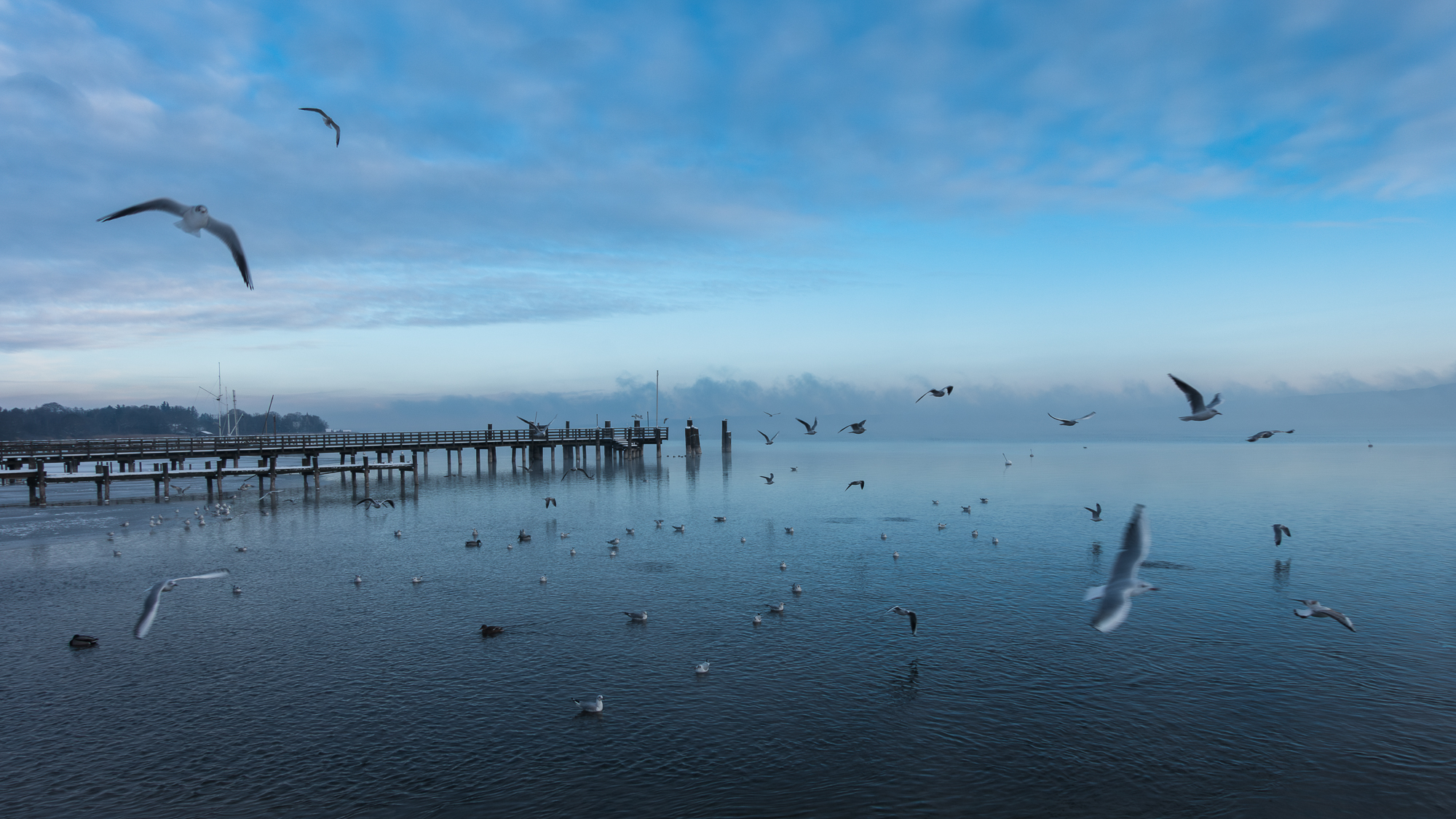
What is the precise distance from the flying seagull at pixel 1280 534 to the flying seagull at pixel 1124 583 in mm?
26900

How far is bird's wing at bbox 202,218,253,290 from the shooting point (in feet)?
33.4

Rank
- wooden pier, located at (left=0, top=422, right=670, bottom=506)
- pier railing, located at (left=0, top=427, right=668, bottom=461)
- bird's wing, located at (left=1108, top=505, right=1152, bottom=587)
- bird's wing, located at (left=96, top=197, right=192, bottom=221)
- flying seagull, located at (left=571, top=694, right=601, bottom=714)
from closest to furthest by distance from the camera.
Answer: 1. bird's wing, located at (left=96, top=197, right=192, bottom=221)
2. bird's wing, located at (left=1108, top=505, right=1152, bottom=587)
3. flying seagull, located at (left=571, top=694, right=601, bottom=714)
4. wooden pier, located at (left=0, top=422, right=670, bottom=506)
5. pier railing, located at (left=0, top=427, right=668, bottom=461)

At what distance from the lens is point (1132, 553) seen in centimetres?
1270

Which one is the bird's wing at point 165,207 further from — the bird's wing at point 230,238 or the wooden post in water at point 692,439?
the wooden post in water at point 692,439

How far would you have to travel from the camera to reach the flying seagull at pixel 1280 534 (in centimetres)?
3428

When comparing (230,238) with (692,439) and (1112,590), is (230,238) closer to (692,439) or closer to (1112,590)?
(1112,590)

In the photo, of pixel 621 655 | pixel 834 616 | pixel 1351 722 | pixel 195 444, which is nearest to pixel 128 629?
pixel 621 655

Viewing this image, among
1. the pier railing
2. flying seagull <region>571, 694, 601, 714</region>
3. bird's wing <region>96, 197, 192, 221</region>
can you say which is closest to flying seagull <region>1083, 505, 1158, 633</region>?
flying seagull <region>571, 694, 601, 714</region>

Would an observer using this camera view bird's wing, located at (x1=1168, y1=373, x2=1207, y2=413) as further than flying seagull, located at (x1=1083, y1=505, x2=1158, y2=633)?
Yes

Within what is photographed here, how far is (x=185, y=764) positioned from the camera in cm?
1541

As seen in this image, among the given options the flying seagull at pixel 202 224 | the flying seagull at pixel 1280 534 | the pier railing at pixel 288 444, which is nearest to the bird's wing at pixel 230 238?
the flying seagull at pixel 202 224

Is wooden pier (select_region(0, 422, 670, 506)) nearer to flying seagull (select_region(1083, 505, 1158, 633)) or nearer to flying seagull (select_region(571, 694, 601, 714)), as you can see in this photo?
flying seagull (select_region(571, 694, 601, 714))

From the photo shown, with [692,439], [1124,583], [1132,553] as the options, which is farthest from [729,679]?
[692,439]

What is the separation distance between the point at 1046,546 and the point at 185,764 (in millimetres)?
34513
